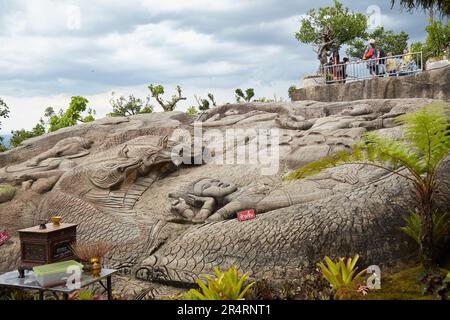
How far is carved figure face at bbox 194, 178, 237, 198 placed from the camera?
714cm

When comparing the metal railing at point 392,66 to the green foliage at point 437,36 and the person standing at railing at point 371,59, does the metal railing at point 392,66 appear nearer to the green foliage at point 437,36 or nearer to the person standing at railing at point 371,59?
the person standing at railing at point 371,59

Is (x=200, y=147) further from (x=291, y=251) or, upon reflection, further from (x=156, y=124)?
(x=291, y=251)

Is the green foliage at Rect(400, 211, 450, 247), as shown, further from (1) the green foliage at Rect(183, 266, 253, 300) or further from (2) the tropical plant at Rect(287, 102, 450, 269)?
(1) the green foliage at Rect(183, 266, 253, 300)

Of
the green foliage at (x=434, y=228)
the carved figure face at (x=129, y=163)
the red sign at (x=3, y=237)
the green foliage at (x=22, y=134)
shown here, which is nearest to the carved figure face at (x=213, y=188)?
the carved figure face at (x=129, y=163)

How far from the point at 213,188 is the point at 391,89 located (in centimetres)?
611

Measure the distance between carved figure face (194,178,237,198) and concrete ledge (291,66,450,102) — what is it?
19.0ft

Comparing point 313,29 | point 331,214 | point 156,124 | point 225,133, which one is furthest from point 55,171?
point 313,29

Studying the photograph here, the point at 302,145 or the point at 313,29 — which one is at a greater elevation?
the point at 313,29

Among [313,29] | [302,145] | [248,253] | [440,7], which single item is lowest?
[248,253]

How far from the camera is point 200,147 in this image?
914 cm

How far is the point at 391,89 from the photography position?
36.6 ft

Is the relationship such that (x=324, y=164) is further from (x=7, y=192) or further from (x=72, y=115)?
(x=72, y=115)

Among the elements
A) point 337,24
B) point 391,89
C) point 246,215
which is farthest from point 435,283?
point 337,24
